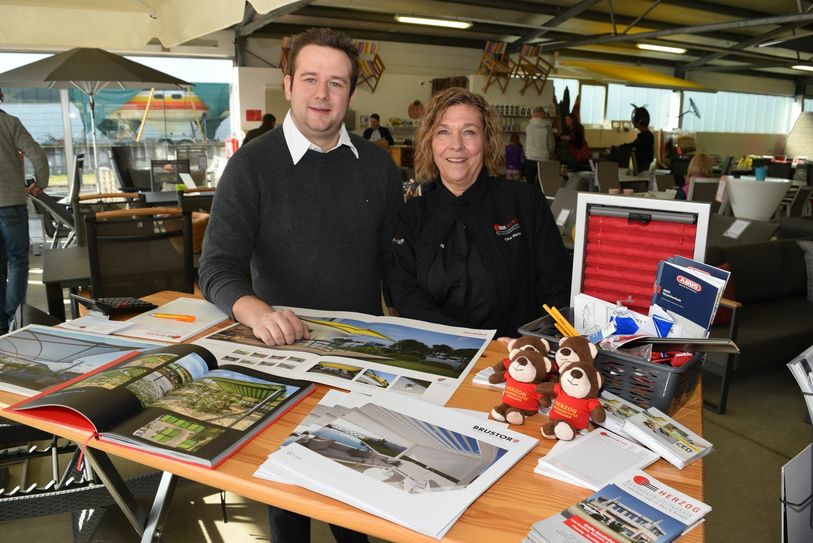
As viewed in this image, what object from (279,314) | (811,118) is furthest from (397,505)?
(811,118)

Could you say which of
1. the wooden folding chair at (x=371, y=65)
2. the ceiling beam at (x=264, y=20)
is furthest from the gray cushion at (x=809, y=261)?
the wooden folding chair at (x=371, y=65)

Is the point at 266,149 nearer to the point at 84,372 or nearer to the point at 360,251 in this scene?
the point at 360,251

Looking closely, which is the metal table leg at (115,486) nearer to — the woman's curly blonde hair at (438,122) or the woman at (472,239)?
the woman at (472,239)

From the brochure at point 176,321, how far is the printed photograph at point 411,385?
2.14ft

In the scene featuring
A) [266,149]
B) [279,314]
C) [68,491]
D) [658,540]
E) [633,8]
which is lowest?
[68,491]

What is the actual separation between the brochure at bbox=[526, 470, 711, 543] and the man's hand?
2.84 ft

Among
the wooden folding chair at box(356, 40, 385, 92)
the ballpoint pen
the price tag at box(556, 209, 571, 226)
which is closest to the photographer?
the ballpoint pen

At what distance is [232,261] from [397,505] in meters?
1.13

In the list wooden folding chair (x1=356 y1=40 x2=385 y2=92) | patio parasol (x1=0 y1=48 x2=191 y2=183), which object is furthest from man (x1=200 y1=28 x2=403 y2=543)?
wooden folding chair (x1=356 y1=40 x2=385 y2=92)

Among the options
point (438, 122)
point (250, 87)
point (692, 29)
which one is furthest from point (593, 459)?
point (250, 87)

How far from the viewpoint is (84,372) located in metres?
1.42

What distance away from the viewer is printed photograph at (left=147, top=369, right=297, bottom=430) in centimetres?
121

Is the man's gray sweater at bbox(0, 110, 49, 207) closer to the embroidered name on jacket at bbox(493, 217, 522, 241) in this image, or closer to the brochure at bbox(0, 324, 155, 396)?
the brochure at bbox(0, 324, 155, 396)

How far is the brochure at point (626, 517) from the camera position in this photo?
893 mm
